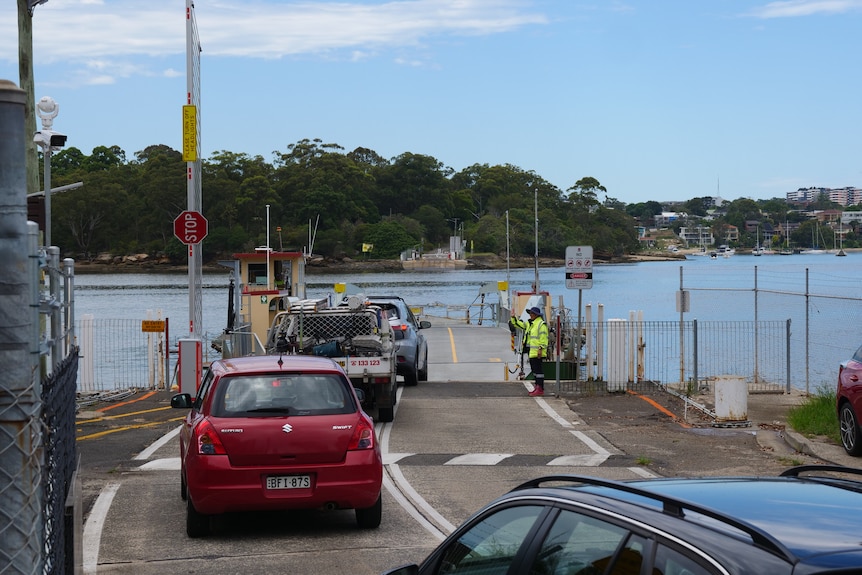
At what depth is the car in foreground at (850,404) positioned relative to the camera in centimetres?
1391

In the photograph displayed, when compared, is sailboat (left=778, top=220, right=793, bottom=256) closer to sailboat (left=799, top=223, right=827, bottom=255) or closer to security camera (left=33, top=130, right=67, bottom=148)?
sailboat (left=799, top=223, right=827, bottom=255)

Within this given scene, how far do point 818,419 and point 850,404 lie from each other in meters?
2.45

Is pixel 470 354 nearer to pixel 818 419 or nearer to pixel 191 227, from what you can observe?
pixel 191 227

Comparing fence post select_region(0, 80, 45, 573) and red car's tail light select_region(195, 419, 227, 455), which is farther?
red car's tail light select_region(195, 419, 227, 455)

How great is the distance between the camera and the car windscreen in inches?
393

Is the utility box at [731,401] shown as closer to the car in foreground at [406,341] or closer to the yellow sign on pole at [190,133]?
the car in foreground at [406,341]

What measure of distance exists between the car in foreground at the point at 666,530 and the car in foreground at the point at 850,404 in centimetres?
987

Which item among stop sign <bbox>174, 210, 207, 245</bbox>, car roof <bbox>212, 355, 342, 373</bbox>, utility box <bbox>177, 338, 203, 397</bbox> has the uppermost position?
stop sign <bbox>174, 210, 207, 245</bbox>

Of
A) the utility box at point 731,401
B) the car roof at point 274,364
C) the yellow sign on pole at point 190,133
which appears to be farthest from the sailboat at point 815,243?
the car roof at point 274,364

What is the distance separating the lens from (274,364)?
10.6 m

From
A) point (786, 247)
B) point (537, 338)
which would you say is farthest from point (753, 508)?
point (786, 247)

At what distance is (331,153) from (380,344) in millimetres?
123435

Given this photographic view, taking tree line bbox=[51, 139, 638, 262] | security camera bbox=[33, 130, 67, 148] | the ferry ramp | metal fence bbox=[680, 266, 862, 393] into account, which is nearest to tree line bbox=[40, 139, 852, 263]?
tree line bbox=[51, 139, 638, 262]

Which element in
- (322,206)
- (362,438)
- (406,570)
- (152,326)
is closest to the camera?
(406,570)
